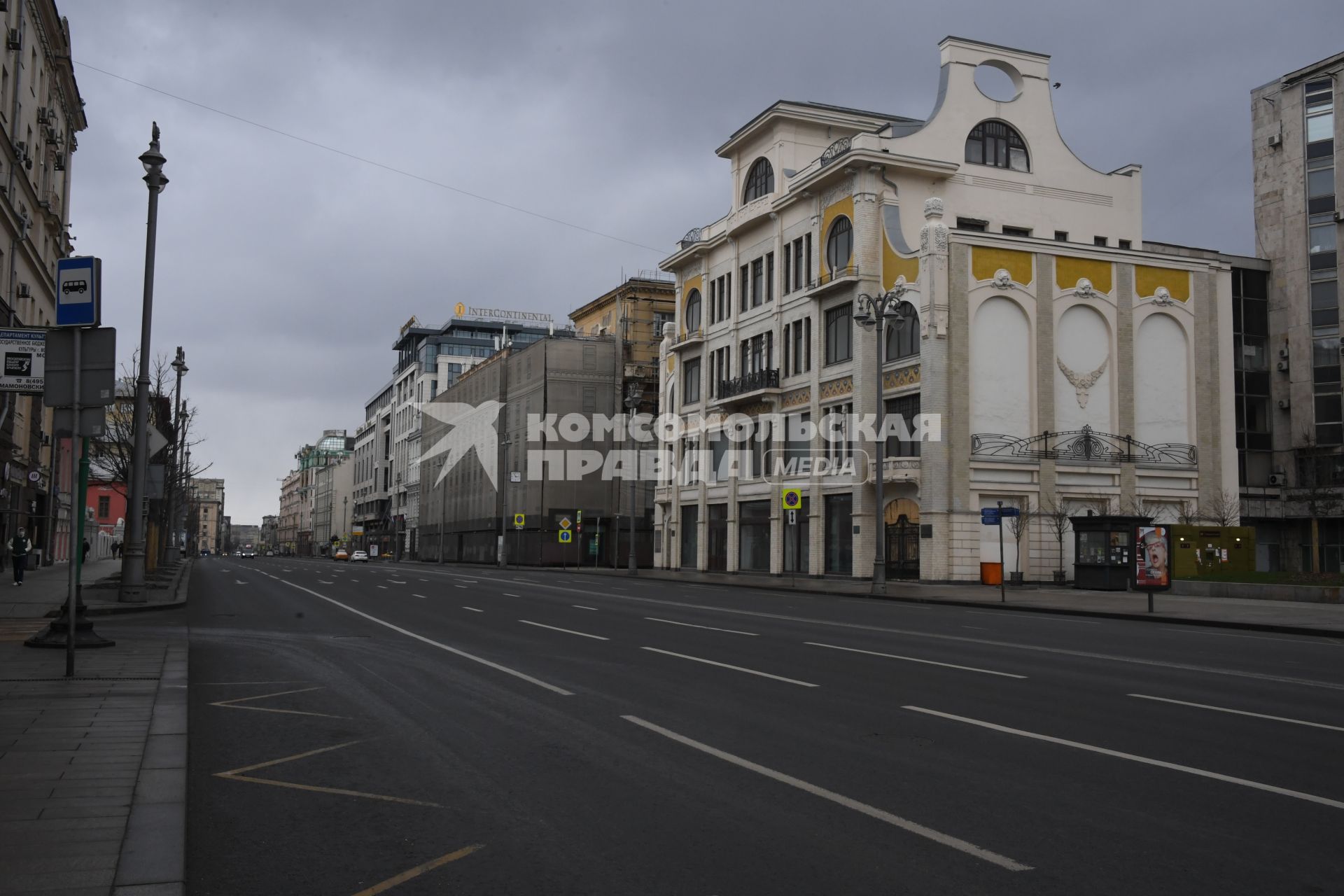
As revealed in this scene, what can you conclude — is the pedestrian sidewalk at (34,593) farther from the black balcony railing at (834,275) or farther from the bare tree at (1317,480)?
the bare tree at (1317,480)

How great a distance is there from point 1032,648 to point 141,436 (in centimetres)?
1751

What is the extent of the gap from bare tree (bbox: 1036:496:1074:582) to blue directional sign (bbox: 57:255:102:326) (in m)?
37.7

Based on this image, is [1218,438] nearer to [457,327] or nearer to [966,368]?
[966,368]

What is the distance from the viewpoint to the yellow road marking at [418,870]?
4.90 meters

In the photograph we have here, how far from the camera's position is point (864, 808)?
630 centimetres

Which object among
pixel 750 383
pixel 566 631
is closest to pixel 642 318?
pixel 750 383

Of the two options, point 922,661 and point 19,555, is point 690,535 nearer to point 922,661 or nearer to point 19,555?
point 19,555

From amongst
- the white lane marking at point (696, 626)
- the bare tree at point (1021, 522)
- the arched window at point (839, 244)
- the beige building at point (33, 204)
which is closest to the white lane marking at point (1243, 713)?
the white lane marking at point (696, 626)

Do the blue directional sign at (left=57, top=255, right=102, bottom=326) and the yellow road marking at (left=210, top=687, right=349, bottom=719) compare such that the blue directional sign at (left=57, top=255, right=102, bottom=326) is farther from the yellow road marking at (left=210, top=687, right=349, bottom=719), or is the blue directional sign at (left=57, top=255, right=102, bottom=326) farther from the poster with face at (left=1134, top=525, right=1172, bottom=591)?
the poster with face at (left=1134, top=525, right=1172, bottom=591)

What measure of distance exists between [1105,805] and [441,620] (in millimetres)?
15151

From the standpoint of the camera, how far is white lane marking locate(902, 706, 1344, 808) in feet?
22.1

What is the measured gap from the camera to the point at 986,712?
9.82 meters

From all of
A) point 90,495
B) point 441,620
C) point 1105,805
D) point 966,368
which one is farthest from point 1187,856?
point 90,495

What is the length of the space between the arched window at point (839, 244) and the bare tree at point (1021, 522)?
12.3 meters
